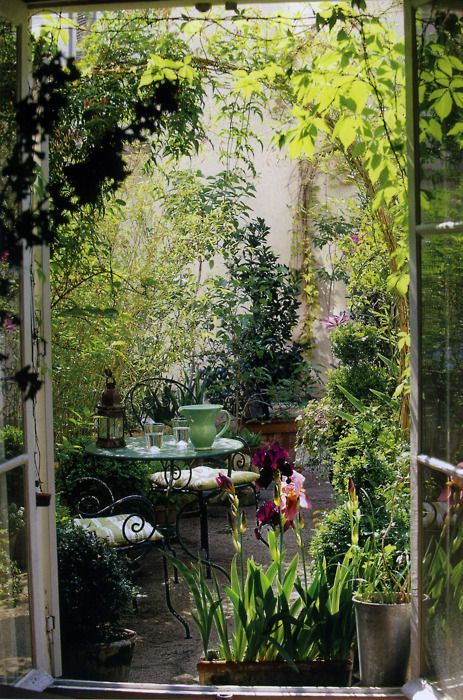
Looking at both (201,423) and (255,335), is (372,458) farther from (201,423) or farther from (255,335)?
(255,335)

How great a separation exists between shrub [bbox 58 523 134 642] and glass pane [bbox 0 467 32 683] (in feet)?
1.50

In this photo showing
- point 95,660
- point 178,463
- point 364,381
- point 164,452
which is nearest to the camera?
point 95,660

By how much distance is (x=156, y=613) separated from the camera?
4.32 metres

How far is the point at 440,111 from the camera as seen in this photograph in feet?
8.02

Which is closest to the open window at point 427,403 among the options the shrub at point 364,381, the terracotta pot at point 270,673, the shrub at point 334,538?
the terracotta pot at point 270,673

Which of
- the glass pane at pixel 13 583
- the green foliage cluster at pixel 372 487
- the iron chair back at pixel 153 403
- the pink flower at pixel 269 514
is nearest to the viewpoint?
the glass pane at pixel 13 583

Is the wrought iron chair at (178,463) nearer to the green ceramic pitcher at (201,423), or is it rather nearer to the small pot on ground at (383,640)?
the green ceramic pitcher at (201,423)

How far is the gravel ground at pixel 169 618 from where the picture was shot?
3.62 m

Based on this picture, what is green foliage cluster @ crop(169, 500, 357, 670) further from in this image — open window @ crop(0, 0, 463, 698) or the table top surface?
the table top surface

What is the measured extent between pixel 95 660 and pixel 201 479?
1.81m

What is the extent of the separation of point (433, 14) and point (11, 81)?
1236mm

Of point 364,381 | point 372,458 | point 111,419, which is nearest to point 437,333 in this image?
point 372,458

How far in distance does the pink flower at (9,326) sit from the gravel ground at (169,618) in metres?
1.61

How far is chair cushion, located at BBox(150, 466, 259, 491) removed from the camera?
483 cm
